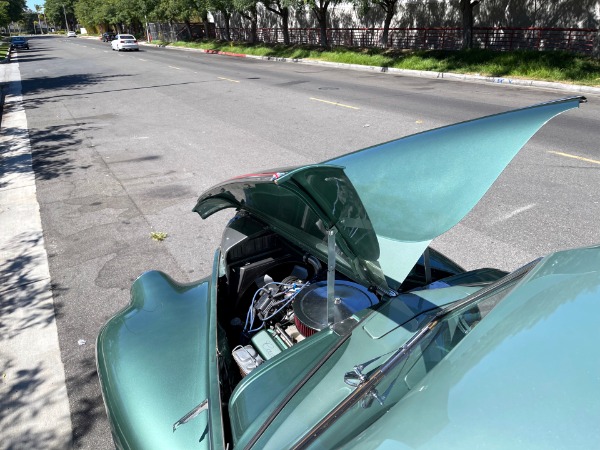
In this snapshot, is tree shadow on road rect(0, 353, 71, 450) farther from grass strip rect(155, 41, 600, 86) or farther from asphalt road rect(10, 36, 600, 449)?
grass strip rect(155, 41, 600, 86)

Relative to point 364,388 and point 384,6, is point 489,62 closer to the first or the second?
point 384,6

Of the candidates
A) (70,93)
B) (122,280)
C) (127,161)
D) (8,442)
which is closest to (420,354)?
(8,442)

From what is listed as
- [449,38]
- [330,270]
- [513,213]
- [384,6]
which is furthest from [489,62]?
[330,270]

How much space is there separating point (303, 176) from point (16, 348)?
10.4ft

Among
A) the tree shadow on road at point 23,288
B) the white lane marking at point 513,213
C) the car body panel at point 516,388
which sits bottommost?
the white lane marking at point 513,213

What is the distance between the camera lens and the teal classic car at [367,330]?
4.03 feet

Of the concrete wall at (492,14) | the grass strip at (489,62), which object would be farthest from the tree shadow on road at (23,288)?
the concrete wall at (492,14)

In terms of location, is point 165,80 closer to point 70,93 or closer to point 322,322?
point 70,93

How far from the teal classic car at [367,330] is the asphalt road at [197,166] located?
0.99 metres

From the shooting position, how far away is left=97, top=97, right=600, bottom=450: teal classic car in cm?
123

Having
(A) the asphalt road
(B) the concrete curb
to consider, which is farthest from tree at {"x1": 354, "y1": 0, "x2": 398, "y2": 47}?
(A) the asphalt road

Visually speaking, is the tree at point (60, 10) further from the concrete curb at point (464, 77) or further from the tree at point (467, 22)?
the tree at point (467, 22)

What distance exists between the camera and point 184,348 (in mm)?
2355

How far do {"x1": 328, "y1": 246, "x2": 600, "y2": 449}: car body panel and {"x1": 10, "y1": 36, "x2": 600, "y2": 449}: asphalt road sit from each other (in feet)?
7.31
